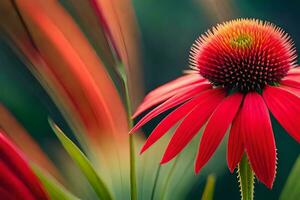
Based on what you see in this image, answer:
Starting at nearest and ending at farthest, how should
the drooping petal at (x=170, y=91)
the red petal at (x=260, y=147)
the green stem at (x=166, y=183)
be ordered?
the red petal at (x=260, y=147) → the drooping petal at (x=170, y=91) → the green stem at (x=166, y=183)

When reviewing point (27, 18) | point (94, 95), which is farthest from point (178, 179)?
point (27, 18)

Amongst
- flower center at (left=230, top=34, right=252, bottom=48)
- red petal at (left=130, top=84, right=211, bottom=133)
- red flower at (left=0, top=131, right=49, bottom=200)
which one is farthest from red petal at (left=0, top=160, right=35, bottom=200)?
flower center at (left=230, top=34, right=252, bottom=48)

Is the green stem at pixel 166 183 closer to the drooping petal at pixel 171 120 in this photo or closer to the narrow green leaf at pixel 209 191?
the narrow green leaf at pixel 209 191

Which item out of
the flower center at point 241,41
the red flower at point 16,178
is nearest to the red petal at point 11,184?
the red flower at point 16,178

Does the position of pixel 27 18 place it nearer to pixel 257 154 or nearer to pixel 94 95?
pixel 94 95

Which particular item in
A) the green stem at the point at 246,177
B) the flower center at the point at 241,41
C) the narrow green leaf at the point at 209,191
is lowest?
the narrow green leaf at the point at 209,191

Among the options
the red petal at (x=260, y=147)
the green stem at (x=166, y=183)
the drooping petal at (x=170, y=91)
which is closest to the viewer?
the red petal at (x=260, y=147)
